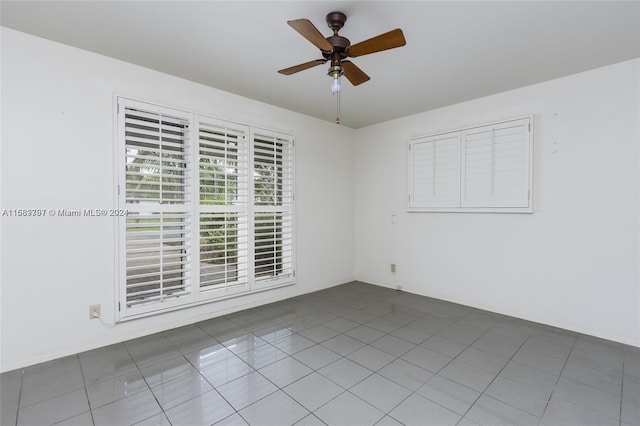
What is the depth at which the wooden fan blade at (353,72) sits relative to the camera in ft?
7.29

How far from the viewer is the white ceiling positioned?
2037mm

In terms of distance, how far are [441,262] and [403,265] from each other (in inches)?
22.9

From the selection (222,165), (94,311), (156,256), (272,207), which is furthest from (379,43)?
(94,311)

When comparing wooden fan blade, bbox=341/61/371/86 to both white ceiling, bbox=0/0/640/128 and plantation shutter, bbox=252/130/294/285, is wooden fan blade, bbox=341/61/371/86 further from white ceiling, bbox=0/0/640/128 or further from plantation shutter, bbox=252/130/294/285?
plantation shutter, bbox=252/130/294/285

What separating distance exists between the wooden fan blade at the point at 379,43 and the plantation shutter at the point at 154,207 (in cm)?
198

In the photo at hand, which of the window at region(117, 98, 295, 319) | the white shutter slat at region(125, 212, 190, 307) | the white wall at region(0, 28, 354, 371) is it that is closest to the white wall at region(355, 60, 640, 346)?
the window at region(117, 98, 295, 319)

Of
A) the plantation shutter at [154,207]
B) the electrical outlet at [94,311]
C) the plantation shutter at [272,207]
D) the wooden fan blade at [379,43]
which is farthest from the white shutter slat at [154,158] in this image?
the wooden fan blade at [379,43]

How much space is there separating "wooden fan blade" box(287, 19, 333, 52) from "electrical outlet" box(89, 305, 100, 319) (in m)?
2.75

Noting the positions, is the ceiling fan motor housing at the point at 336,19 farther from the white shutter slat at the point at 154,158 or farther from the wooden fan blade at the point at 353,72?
the white shutter slat at the point at 154,158

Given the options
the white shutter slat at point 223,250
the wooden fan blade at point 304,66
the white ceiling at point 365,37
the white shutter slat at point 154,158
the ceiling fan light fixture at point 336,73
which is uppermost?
the white ceiling at point 365,37

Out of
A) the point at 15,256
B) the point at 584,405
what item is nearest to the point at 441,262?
the point at 584,405

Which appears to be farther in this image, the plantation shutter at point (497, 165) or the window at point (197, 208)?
the plantation shutter at point (497, 165)

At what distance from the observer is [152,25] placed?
2242 millimetres

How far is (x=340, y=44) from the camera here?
6.67 feet
